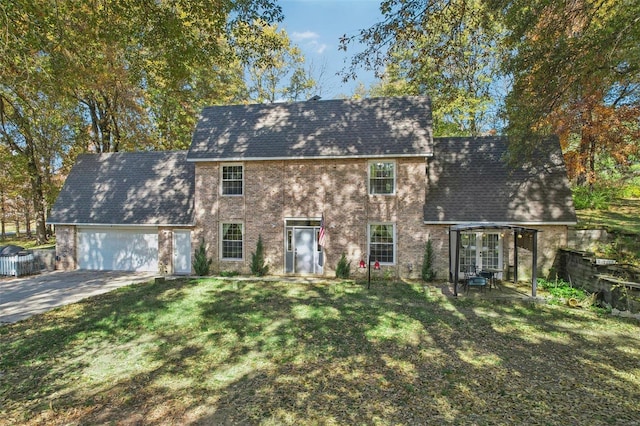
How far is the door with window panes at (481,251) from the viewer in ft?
48.9

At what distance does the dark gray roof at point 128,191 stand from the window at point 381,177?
869 centimetres

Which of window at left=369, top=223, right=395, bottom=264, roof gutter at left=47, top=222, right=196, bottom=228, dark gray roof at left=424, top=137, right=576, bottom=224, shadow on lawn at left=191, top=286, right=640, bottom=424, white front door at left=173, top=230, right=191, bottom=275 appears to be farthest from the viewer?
white front door at left=173, top=230, right=191, bottom=275

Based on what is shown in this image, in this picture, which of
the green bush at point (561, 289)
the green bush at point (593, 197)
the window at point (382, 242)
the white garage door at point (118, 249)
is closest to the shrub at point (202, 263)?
the white garage door at point (118, 249)

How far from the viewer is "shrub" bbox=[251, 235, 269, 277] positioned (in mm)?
16047

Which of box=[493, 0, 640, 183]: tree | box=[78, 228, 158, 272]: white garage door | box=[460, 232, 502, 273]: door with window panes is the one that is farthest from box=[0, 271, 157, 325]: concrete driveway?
box=[493, 0, 640, 183]: tree

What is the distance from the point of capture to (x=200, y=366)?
22.2 feet

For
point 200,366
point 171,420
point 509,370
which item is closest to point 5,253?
point 200,366

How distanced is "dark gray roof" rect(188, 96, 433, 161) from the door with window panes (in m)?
4.25

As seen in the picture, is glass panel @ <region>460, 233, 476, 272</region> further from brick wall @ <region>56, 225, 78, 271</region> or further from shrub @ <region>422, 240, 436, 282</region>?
brick wall @ <region>56, 225, 78, 271</region>

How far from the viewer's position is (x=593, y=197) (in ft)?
67.1

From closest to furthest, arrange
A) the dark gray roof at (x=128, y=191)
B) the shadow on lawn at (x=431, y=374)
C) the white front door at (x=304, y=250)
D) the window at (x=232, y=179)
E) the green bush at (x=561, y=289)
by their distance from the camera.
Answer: the shadow on lawn at (x=431, y=374) → the green bush at (x=561, y=289) → the white front door at (x=304, y=250) → the window at (x=232, y=179) → the dark gray roof at (x=128, y=191)

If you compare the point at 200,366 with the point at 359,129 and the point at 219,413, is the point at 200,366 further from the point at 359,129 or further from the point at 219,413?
the point at 359,129

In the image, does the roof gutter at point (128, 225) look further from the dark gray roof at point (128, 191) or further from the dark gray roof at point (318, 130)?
the dark gray roof at point (318, 130)

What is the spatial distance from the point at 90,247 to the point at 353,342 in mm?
16486
